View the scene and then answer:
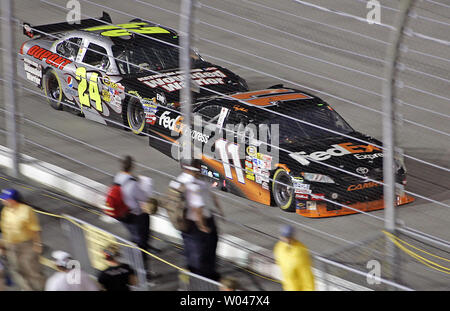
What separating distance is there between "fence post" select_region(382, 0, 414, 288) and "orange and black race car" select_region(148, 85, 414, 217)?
2308 mm

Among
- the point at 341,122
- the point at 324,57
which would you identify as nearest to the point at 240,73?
the point at 324,57

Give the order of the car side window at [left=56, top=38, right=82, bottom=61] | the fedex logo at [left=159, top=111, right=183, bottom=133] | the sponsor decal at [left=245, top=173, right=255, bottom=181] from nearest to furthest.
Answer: the sponsor decal at [left=245, top=173, right=255, bottom=181] < the fedex logo at [left=159, top=111, right=183, bottom=133] < the car side window at [left=56, top=38, right=82, bottom=61]

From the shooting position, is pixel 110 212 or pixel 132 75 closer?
pixel 110 212

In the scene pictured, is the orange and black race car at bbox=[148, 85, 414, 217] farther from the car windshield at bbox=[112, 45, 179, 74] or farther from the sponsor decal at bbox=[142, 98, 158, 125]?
the car windshield at bbox=[112, 45, 179, 74]

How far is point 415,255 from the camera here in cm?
779

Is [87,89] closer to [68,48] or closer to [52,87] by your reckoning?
[52,87]

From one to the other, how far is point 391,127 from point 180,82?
627 cm

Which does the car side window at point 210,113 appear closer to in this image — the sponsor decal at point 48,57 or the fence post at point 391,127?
the sponsor decal at point 48,57

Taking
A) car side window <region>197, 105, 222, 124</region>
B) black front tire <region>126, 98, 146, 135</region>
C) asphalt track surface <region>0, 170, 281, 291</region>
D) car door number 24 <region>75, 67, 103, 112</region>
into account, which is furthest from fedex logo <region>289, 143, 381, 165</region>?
car door number 24 <region>75, 67, 103, 112</region>

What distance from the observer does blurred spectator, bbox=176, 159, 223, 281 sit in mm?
8312

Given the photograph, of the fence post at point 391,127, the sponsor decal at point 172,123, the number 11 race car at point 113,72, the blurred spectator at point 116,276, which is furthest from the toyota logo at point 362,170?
the blurred spectator at point 116,276

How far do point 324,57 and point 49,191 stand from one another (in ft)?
26.7

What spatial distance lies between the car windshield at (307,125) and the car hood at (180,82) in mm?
1608
